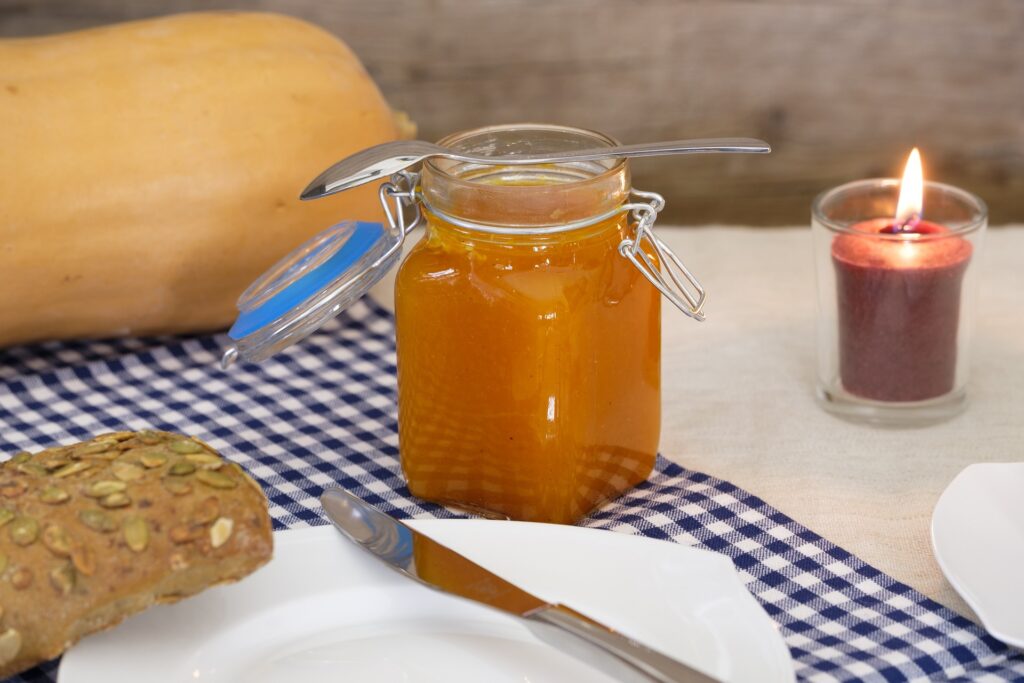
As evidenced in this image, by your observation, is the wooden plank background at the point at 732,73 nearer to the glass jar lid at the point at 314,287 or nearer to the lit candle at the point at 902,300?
the lit candle at the point at 902,300

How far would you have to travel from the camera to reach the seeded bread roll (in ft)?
1.90

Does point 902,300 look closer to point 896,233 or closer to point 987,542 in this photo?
point 896,233

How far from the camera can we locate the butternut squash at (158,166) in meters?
0.99

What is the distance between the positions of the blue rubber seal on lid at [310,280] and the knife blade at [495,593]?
116 mm

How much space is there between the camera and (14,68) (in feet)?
3.33

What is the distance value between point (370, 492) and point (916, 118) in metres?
0.84

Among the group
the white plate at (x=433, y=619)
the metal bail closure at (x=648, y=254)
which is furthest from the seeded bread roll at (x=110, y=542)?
the metal bail closure at (x=648, y=254)

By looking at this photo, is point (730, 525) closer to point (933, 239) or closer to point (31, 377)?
point (933, 239)

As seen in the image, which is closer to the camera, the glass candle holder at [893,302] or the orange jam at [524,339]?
the orange jam at [524,339]

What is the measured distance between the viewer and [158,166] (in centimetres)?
101

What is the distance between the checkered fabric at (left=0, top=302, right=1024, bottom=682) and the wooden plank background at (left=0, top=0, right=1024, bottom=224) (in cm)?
40

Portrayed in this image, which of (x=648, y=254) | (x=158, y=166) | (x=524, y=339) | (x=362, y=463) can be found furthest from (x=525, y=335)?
(x=158, y=166)

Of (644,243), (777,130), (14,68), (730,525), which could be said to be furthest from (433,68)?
(730,525)

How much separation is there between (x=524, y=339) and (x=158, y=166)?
423 mm
